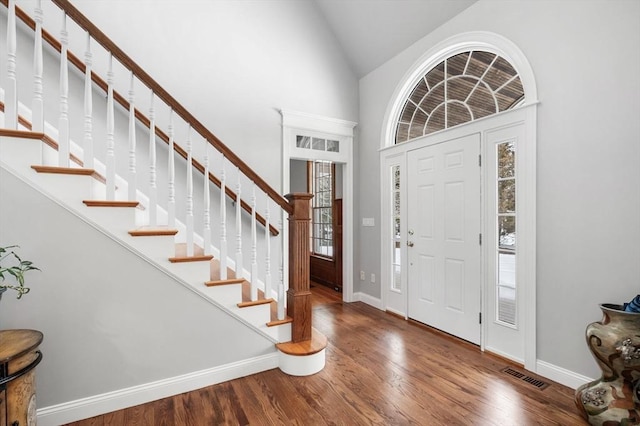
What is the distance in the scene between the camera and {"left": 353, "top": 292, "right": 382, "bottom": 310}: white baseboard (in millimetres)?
4080

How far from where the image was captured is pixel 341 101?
14.0ft

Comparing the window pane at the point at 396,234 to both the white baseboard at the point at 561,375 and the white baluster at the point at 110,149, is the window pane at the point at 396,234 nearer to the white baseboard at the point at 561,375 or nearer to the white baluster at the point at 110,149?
the white baseboard at the point at 561,375

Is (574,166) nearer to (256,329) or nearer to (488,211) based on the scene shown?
(488,211)

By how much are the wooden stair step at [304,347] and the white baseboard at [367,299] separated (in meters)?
1.68

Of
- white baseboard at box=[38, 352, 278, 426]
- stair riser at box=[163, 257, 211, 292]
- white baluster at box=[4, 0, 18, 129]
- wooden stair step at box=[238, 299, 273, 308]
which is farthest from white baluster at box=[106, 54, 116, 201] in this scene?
white baseboard at box=[38, 352, 278, 426]

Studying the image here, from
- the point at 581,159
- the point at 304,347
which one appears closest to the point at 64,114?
the point at 304,347

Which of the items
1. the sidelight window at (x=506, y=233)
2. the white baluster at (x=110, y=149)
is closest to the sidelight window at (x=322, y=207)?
the sidelight window at (x=506, y=233)

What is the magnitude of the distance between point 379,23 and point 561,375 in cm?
384

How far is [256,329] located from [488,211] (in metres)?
2.25

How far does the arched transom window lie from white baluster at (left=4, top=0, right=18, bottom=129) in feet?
11.3

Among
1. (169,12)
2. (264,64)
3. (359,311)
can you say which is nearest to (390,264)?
(359,311)

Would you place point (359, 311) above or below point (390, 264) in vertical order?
below

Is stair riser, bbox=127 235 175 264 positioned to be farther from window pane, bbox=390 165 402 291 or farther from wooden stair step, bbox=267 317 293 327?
window pane, bbox=390 165 402 291

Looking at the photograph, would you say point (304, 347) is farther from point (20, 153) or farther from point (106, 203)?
point (20, 153)
